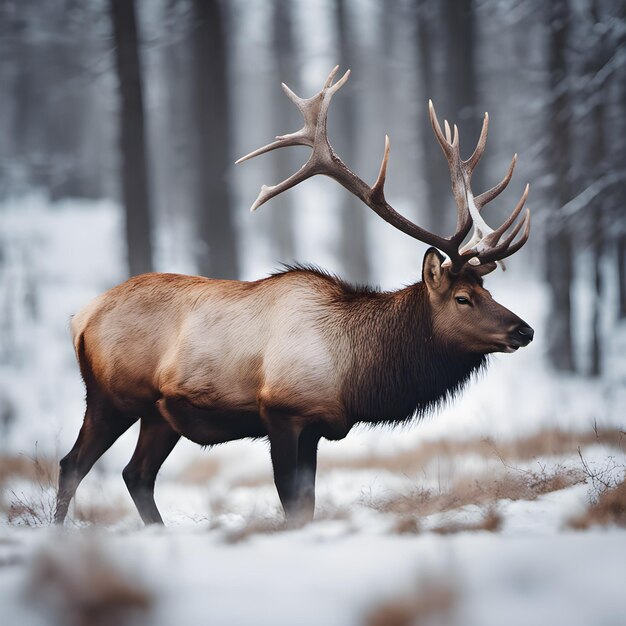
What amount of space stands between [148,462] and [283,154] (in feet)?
55.3

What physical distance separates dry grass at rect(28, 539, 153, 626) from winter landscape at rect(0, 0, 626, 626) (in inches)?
0.4

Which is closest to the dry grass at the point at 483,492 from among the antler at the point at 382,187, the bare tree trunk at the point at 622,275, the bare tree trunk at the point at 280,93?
the antler at the point at 382,187

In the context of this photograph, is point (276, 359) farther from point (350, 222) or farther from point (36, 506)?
point (350, 222)

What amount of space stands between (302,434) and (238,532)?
3.30 feet

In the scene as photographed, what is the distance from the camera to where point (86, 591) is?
2.84 metres

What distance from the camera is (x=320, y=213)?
29.1 meters

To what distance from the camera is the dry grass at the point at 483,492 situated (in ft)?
14.8

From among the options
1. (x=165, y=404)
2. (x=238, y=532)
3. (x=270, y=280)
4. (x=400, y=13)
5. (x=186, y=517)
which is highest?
(x=400, y=13)

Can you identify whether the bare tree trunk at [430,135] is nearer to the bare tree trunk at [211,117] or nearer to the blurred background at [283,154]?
the blurred background at [283,154]

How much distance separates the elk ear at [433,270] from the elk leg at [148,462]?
1.96 meters

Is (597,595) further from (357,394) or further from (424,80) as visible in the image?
(424,80)

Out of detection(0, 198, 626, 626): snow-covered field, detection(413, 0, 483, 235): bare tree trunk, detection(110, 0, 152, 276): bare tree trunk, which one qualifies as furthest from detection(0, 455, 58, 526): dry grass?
detection(413, 0, 483, 235): bare tree trunk

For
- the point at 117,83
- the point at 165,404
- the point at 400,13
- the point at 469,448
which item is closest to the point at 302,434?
the point at 165,404

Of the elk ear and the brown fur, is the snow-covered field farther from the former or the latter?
the elk ear
